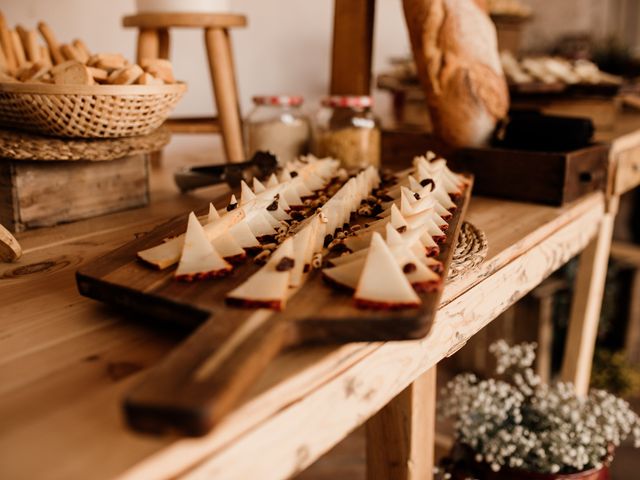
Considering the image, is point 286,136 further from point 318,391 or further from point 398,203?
point 318,391

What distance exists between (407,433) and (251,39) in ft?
7.07

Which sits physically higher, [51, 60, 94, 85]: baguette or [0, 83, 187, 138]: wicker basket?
[51, 60, 94, 85]: baguette

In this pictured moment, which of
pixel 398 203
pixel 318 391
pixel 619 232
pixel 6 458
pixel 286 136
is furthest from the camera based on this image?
pixel 619 232

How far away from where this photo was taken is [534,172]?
122 centimetres

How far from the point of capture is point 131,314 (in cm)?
67

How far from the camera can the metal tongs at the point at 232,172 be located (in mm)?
1188

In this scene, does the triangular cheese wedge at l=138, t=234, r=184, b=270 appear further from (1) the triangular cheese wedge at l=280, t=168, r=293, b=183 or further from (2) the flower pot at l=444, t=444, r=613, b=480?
(2) the flower pot at l=444, t=444, r=613, b=480

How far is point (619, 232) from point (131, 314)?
286cm

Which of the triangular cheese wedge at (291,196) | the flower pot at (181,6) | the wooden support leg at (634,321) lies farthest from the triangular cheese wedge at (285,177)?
the wooden support leg at (634,321)

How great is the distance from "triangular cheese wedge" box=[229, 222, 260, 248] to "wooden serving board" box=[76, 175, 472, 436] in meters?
0.05

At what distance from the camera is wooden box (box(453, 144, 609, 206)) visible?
1.20 meters

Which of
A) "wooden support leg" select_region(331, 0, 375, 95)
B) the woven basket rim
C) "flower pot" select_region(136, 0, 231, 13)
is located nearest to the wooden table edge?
the woven basket rim

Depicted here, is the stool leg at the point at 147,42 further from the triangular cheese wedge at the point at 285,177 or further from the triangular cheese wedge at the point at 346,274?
the triangular cheese wedge at the point at 346,274

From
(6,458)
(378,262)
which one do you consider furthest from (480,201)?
(6,458)
